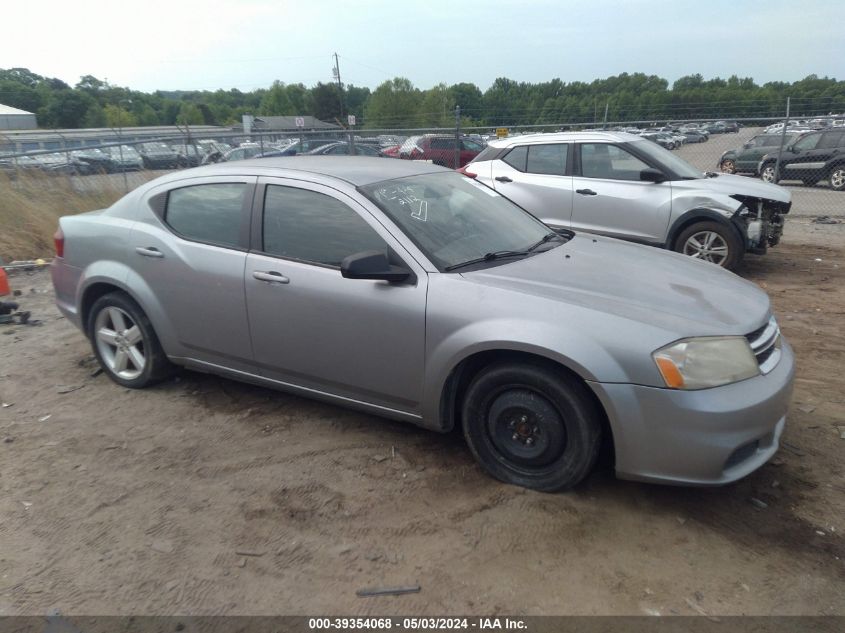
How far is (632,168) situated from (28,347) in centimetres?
675

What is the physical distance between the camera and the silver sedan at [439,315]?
9.30 feet

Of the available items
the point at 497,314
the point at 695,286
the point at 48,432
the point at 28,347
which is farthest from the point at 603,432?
the point at 28,347

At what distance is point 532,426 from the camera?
3.10m

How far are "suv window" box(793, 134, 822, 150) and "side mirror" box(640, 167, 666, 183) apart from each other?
12733mm

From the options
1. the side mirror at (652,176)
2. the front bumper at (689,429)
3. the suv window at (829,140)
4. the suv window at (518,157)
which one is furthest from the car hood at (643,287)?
the suv window at (829,140)

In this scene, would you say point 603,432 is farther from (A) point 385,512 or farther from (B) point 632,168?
(B) point 632,168

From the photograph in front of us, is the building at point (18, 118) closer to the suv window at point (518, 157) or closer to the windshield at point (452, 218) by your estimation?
the suv window at point (518, 157)

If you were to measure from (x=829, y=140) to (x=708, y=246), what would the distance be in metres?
12.8

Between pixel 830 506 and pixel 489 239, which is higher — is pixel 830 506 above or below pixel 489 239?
below

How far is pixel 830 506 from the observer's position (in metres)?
3.05

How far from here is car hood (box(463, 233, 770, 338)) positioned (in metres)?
2.97

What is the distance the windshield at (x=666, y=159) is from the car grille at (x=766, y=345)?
4881 millimetres

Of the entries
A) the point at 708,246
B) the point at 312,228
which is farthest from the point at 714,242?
the point at 312,228

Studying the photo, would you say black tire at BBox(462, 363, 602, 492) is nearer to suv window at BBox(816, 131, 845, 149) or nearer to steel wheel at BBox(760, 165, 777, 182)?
suv window at BBox(816, 131, 845, 149)
